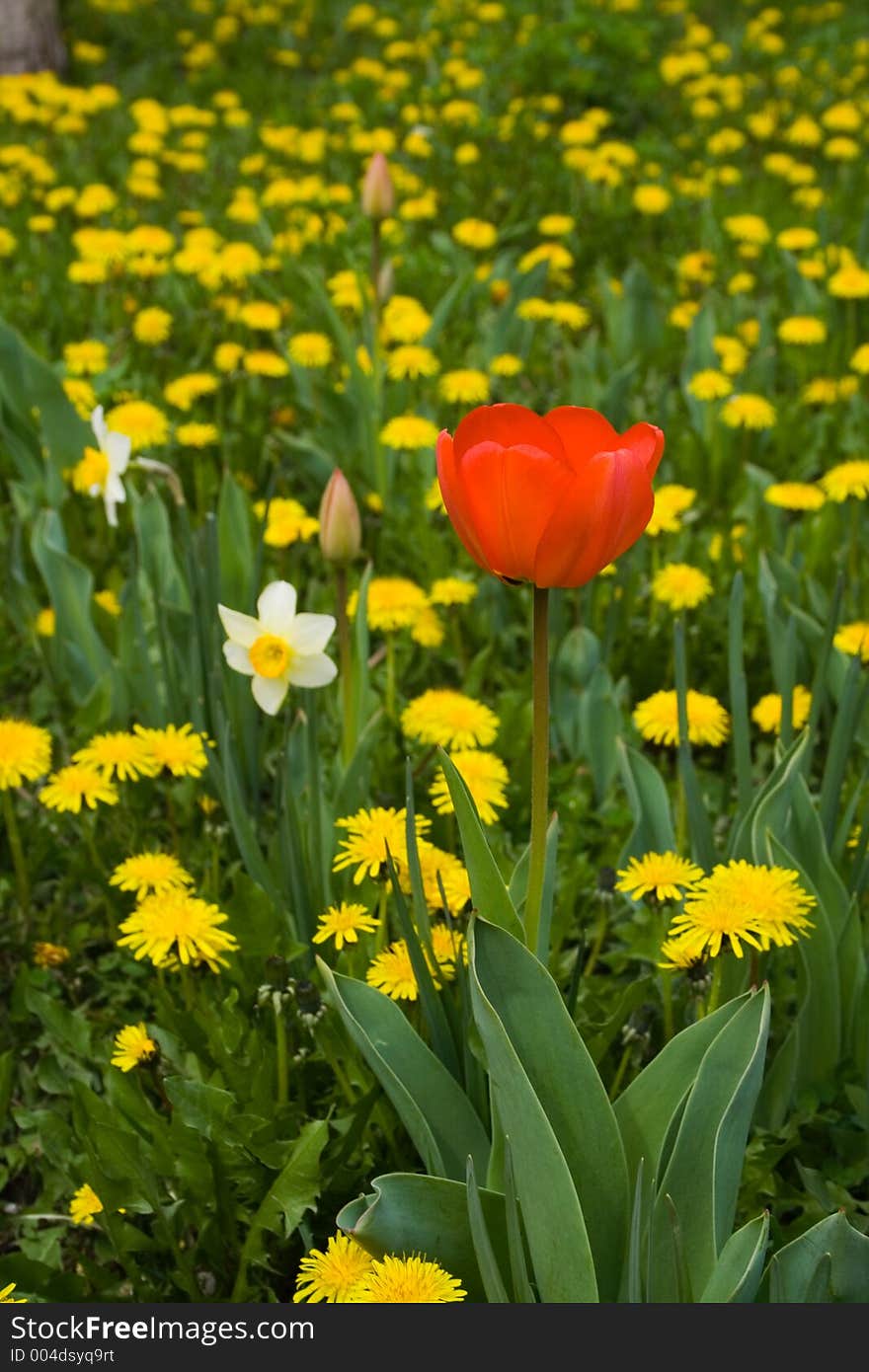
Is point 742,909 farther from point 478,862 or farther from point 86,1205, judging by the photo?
point 86,1205

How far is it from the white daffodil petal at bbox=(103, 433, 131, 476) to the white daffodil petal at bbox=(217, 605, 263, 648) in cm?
55

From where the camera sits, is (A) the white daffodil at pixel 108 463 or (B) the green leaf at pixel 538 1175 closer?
(B) the green leaf at pixel 538 1175

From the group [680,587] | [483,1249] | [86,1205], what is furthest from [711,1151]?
[680,587]

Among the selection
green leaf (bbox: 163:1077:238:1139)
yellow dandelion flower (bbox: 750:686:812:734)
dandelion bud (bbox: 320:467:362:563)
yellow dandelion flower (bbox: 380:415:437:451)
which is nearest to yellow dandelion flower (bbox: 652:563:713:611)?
yellow dandelion flower (bbox: 750:686:812:734)

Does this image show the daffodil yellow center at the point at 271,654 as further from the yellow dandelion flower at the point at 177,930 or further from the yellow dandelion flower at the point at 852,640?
the yellow dandelion flower at the point at 852,640

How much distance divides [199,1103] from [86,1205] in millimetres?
152

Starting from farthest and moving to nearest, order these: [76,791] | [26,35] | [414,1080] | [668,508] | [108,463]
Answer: [26,35] < [668,508] < [108,463] < [76,791] < [414,1080]

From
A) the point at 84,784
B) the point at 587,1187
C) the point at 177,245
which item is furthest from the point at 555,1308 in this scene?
the point at 177,245

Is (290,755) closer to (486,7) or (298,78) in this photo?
(486,7)

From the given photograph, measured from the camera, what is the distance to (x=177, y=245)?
435cm

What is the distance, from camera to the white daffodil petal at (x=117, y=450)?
202 cm

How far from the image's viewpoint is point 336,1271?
117 cm

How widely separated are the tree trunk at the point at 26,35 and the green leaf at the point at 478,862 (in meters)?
5.72

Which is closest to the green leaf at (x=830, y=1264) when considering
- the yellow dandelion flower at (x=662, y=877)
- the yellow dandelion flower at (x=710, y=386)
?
the yellow dandelion flower at (x=662, y=877)
